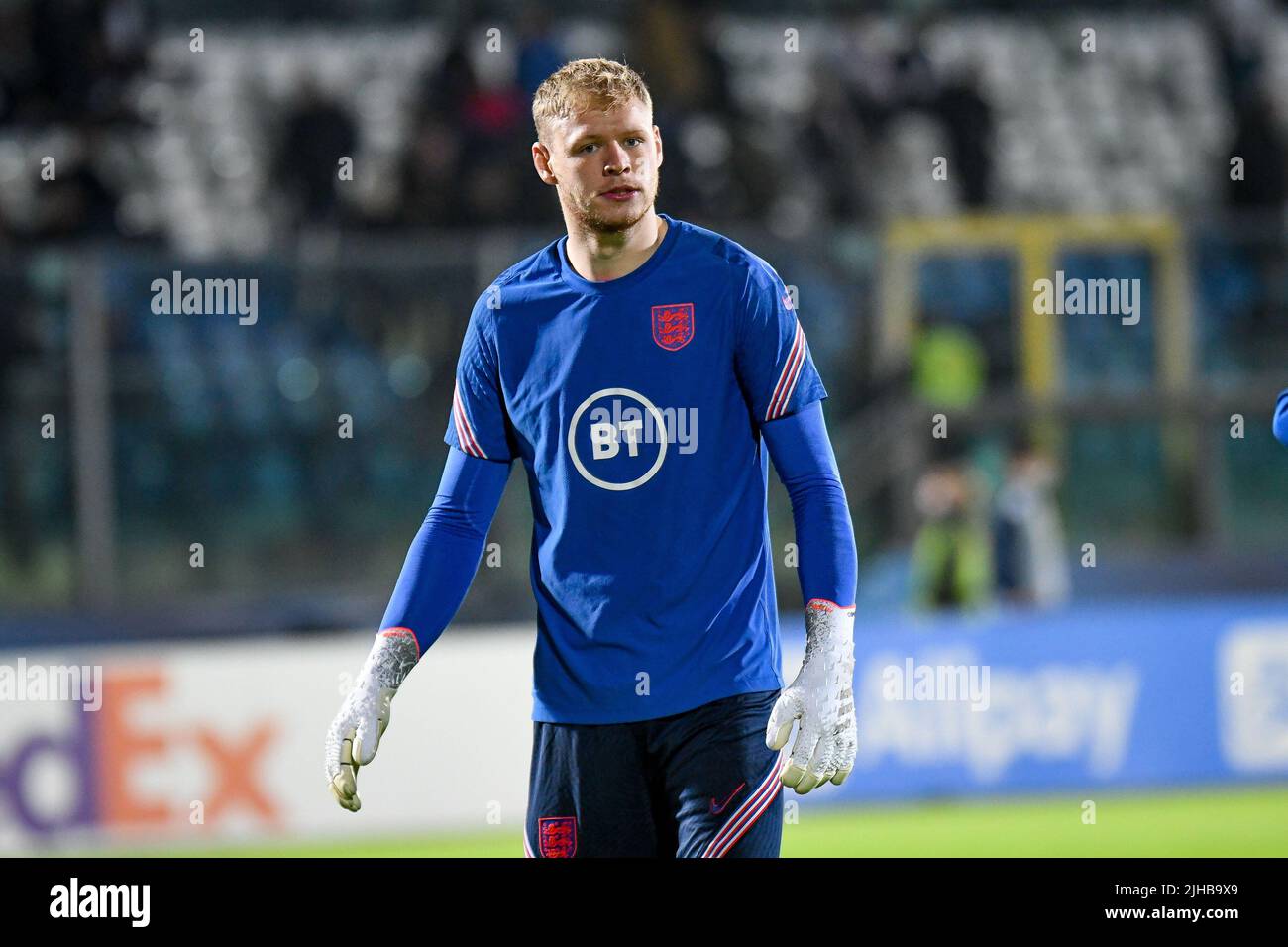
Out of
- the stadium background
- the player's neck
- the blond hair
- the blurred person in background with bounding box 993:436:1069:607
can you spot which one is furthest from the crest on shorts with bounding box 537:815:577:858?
the blurred person in background with bounding box 993:436:1069:607

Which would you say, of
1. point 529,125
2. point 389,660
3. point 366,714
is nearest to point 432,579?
point 389,660

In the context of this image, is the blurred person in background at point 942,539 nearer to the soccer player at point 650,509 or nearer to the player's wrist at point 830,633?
the soccer player at point 650,509

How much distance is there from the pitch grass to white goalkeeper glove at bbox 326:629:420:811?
15.6 feet

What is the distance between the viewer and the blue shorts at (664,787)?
410cm

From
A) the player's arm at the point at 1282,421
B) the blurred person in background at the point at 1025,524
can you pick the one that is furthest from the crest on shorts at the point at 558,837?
the blurred person in background at the point at 1025,524

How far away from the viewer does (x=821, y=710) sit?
4.02 m

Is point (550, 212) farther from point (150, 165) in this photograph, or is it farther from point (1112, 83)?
point (1112, 83)

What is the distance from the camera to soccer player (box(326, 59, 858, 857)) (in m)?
4.13

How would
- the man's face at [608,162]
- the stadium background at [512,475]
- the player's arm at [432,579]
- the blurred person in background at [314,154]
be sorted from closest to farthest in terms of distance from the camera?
the man's face at [608,162]
the player's arm at [432,579]
the stadium background at [512,475]
the blurred person in background at [314,154]

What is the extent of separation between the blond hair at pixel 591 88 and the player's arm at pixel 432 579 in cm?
79

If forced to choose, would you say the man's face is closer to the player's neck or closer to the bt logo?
the player's neck

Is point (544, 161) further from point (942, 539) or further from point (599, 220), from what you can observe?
point (942, 539)

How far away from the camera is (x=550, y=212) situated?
1127cm

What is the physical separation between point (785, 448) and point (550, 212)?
7284 mm
